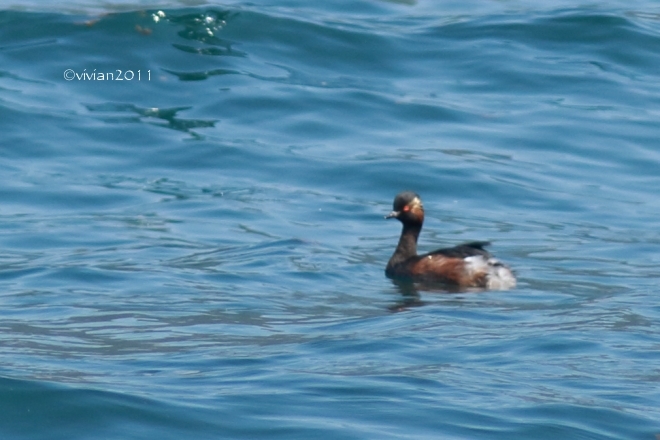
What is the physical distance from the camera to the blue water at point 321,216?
20.8 ft

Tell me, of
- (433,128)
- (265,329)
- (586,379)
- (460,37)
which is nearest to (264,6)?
(460,37)

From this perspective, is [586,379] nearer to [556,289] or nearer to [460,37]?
[556,289]

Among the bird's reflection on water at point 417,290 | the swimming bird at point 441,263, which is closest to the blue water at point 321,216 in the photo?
the bird's reflection on water at point 417,290

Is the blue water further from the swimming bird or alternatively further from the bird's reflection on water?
the swimming bird

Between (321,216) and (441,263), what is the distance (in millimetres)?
2378

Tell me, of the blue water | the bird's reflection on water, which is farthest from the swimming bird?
the blue water

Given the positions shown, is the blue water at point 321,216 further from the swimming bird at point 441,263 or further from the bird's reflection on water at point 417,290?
the swimming bird at point 441,263

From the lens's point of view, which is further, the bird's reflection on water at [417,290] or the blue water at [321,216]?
the bird's reflection on water at [417,290]

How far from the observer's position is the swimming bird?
34.1 feet

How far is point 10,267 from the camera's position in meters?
10.6

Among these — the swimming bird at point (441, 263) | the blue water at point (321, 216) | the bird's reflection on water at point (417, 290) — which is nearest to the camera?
the blue water at point (321, 216)

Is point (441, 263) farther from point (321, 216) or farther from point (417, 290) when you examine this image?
point (321, 216)

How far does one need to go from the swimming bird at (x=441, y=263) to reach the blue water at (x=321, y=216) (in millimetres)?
297

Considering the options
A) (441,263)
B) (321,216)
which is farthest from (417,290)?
(321,216)
